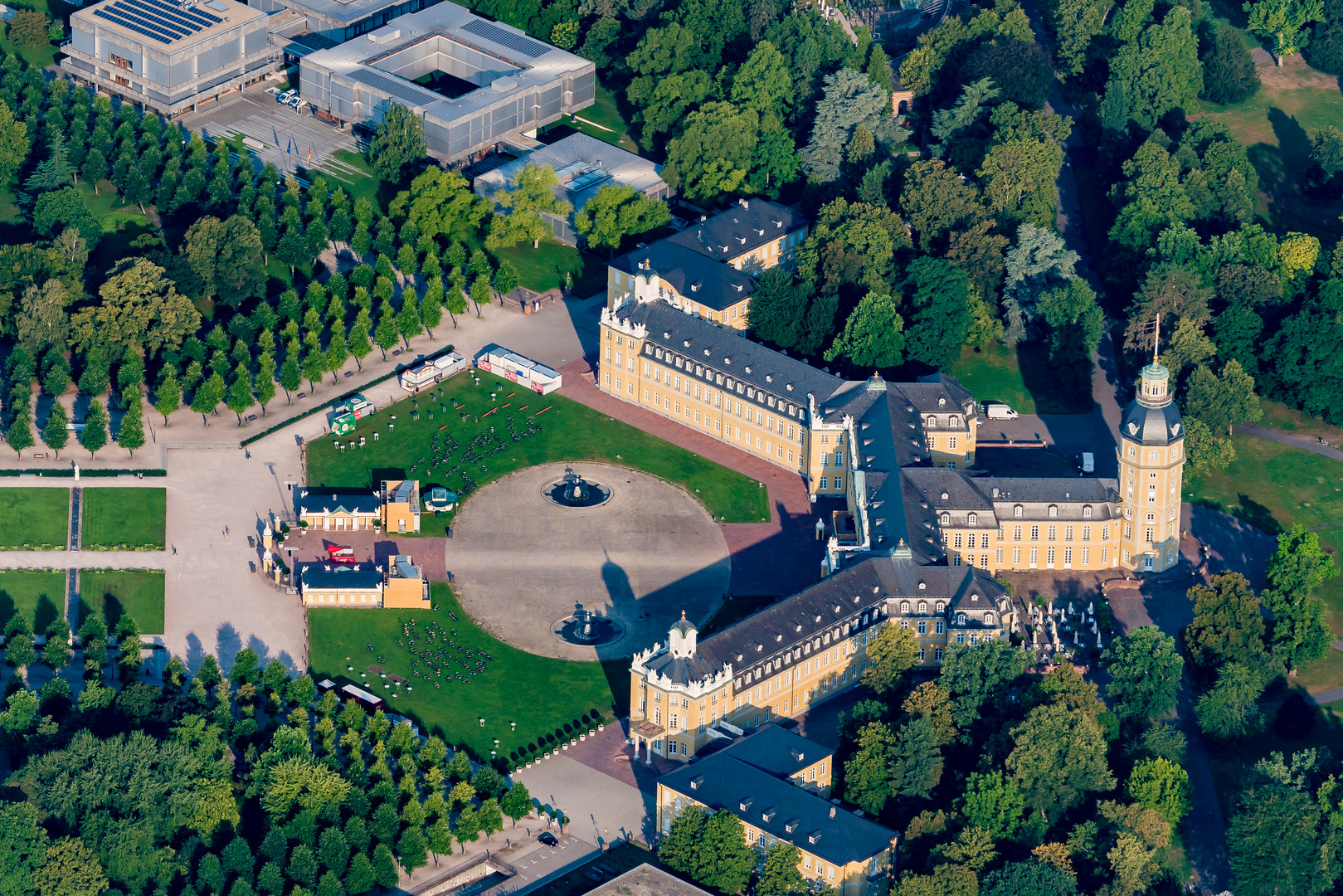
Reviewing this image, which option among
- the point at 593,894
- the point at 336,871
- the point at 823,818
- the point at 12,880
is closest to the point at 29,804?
the point at 12,880

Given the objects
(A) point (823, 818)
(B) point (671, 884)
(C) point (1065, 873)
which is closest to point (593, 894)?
(B) point (671, 884)

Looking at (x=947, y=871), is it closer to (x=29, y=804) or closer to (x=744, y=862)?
(x=744, y=862)

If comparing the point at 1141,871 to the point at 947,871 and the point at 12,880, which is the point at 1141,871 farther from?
the point at 12,880

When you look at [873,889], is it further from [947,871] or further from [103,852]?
[103,852]

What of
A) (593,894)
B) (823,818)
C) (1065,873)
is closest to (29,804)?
(593,894)

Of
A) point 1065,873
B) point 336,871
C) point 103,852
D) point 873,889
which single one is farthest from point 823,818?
point 103,852
